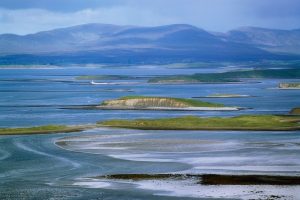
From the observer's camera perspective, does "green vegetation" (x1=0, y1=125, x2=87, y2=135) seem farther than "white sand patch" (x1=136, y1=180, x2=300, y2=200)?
Yes

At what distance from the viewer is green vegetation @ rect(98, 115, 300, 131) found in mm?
66438

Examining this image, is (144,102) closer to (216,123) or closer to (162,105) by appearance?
(162,105)

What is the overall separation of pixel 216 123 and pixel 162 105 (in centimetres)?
2795

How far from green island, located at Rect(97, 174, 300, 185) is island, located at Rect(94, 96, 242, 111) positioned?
5040 centimetres

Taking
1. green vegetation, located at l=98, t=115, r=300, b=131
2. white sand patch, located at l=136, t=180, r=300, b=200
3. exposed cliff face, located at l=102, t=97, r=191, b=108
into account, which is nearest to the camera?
white sand patch, located at l=136, t=180, r=300, b=200

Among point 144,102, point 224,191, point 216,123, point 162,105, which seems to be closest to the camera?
point 224,191

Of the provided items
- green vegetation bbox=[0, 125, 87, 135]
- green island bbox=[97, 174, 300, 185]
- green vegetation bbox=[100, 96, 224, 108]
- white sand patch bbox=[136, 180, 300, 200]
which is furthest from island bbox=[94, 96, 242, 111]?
white sand patch bbox=[136, 180, 300, 200]

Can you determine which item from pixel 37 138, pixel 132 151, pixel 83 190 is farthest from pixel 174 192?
pixel 37 138

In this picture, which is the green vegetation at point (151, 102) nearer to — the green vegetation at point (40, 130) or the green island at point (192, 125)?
the green island at point (192, 125)

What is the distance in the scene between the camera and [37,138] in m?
60.5

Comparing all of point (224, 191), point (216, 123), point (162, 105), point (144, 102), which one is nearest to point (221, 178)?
point (224, 191)

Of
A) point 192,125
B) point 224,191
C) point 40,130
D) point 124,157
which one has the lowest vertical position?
point 224,191

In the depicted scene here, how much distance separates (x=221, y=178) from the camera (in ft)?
130

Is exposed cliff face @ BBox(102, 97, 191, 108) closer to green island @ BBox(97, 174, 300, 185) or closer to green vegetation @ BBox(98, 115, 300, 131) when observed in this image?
green vegetation @ BBox(98, 115, 300, 131)
